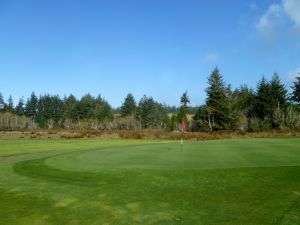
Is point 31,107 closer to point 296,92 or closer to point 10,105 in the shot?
point 10,105

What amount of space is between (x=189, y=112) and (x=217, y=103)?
59665 mm

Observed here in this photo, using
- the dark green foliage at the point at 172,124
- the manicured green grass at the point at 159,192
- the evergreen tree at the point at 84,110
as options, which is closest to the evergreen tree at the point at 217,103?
the dark green foliage at the point at 172,124

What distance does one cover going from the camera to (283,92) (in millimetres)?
80375

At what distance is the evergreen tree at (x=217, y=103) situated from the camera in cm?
8300

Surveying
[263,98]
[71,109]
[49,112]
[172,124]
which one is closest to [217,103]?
[263,98]

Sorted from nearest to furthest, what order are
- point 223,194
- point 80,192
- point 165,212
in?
point 165,212 < point 223,194 < point 80,192

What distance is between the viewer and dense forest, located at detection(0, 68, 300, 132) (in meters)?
80.4

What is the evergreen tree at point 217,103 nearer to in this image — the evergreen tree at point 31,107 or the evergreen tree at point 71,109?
the evergreen tree at point 71,109

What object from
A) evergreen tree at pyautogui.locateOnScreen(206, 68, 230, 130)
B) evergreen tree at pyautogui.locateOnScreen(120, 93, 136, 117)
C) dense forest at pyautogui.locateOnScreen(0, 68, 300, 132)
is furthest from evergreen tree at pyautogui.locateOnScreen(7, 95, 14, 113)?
evergreen tree at pyautogui.locateOnScreen(206, 68, 230, 130)

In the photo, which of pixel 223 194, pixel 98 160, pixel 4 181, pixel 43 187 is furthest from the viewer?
pixel 98 160

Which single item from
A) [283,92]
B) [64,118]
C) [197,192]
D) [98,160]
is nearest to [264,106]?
[283,92]

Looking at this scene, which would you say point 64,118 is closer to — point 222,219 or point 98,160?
point 98,160

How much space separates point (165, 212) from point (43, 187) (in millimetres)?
5503

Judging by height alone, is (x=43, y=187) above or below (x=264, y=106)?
below
